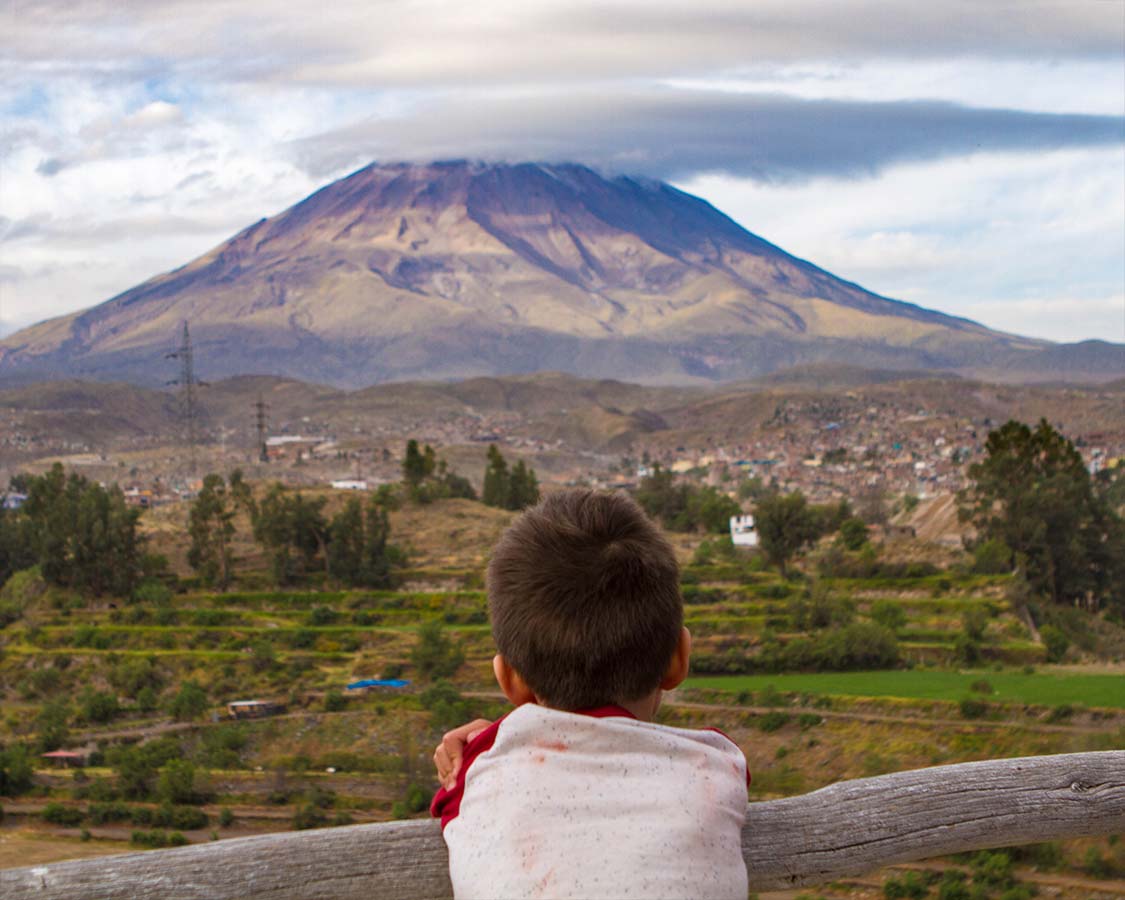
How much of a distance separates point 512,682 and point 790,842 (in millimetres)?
560

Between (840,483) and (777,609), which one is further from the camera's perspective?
(840,483)

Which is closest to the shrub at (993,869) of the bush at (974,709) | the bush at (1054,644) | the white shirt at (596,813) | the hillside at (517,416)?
the white shirt at (596,813)

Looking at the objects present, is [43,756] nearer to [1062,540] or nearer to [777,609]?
[777,609]

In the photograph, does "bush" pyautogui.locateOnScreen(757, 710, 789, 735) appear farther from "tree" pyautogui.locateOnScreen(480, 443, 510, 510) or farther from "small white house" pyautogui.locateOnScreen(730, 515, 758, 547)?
"tree" pyautogui.locateOnScreen(480, 443, 510, 510)

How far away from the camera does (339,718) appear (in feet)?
86.3

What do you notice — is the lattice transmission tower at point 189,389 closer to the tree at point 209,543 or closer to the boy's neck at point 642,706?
the tree at point 209,543

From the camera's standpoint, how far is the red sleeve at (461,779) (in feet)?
5.63

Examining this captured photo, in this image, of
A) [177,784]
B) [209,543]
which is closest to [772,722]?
[177,784]

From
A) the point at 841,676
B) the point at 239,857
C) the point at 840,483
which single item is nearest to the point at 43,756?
the point at 841,676

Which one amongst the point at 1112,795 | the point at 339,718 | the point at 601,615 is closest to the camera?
the point at 601,615

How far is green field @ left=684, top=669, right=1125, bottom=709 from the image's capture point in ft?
71.6

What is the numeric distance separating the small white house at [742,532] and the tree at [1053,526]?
10510mm

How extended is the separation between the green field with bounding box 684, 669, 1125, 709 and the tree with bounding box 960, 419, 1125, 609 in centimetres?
918

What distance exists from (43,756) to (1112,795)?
25.6 metres
